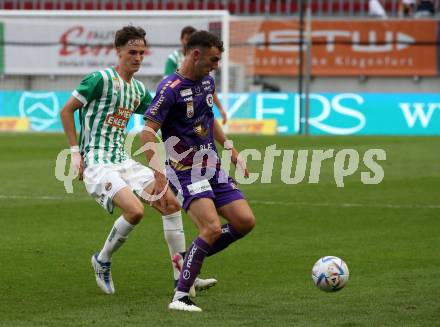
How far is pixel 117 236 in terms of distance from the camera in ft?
28.4

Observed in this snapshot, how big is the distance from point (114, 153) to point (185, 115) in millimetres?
1064

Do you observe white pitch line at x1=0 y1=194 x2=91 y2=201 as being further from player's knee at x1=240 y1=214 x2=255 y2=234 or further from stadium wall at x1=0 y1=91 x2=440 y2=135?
stadium wall at x1=0 y1=91 x2=440 y2=135

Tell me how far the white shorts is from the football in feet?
5.46

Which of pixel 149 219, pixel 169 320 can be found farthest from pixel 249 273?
pixel 149 219

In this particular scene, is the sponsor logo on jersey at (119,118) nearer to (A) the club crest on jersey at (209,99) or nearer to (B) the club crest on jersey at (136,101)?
(B) the club crest on jersey at (136,101)

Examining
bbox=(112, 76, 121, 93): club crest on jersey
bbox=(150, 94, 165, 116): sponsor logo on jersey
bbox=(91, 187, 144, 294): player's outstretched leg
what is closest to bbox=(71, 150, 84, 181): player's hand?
bbox=(91, 187, 144, 294): player's outstretched leg

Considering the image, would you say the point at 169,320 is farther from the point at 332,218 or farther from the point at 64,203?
the point at 64,203

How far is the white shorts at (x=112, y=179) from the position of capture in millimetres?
8641

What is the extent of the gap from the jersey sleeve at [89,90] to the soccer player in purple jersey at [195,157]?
925 millimetres

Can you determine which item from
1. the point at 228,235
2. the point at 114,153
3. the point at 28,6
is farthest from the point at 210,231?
the point at 28,6

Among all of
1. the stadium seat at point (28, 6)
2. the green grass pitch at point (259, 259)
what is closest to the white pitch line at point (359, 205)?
the green grass pitch at point (259, 259)

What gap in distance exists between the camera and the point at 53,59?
31.9 meters

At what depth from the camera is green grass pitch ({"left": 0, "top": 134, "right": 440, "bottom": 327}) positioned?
24.7 ft

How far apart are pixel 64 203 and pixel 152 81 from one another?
16345 millimetres
